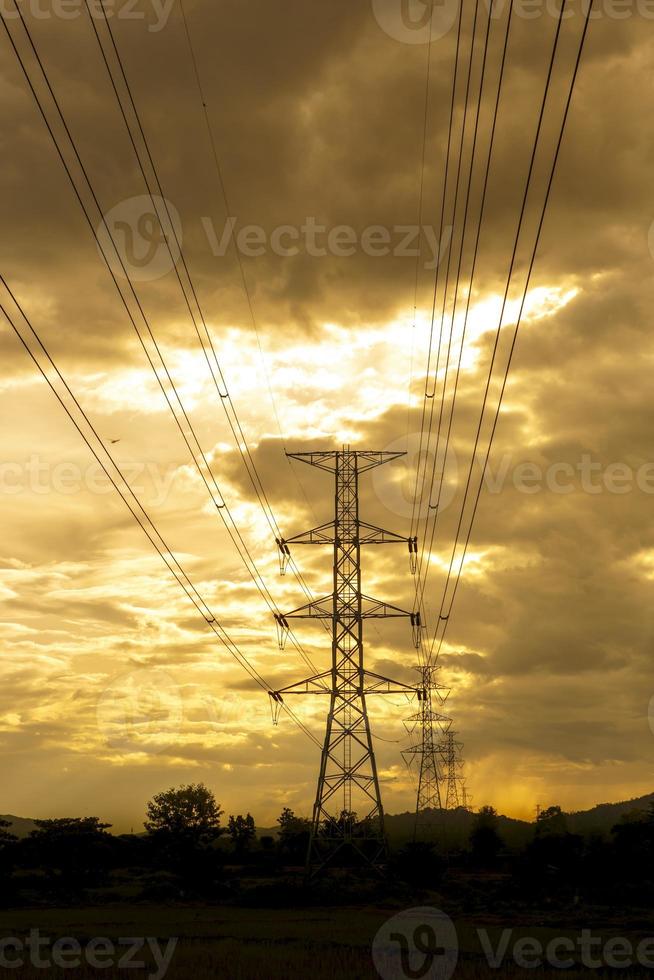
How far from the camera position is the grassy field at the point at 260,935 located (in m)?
34.6

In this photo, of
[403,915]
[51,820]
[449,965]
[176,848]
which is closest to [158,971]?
[449,965]

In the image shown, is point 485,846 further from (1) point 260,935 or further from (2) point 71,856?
(1) point 260,935

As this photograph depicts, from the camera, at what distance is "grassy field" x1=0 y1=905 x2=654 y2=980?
113 ft

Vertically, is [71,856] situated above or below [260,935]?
above

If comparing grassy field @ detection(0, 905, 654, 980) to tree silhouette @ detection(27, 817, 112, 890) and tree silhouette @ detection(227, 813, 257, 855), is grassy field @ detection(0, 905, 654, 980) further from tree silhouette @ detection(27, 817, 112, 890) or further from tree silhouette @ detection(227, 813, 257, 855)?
tree silhouette @ detection(227, 813, 257, 855)

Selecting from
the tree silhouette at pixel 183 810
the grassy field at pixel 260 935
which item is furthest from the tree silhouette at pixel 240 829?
the grassy field at pixel 260 935

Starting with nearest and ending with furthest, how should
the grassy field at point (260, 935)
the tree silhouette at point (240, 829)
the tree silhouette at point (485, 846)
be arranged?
the grassy field at point (260, 935)
the tree silhouette at point (485, 846)
the tree silhouette at point (240, 829)

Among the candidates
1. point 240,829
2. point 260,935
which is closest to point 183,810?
point 240,829

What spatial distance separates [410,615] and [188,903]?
26703 mm

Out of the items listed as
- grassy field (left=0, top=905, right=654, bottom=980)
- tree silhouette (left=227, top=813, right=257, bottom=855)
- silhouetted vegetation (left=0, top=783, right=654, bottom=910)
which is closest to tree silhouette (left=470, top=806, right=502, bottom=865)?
silhouetted vegetation (left=0, top=783, right=654, bottom=910)

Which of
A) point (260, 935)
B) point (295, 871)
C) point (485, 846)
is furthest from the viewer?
point (485, 846)

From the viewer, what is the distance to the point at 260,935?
46.3m

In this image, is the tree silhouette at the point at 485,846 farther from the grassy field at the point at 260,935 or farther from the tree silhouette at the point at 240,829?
the grassy field at the point at 260,935

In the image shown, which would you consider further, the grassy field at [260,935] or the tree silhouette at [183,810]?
the tree silhouette at [183,810]
